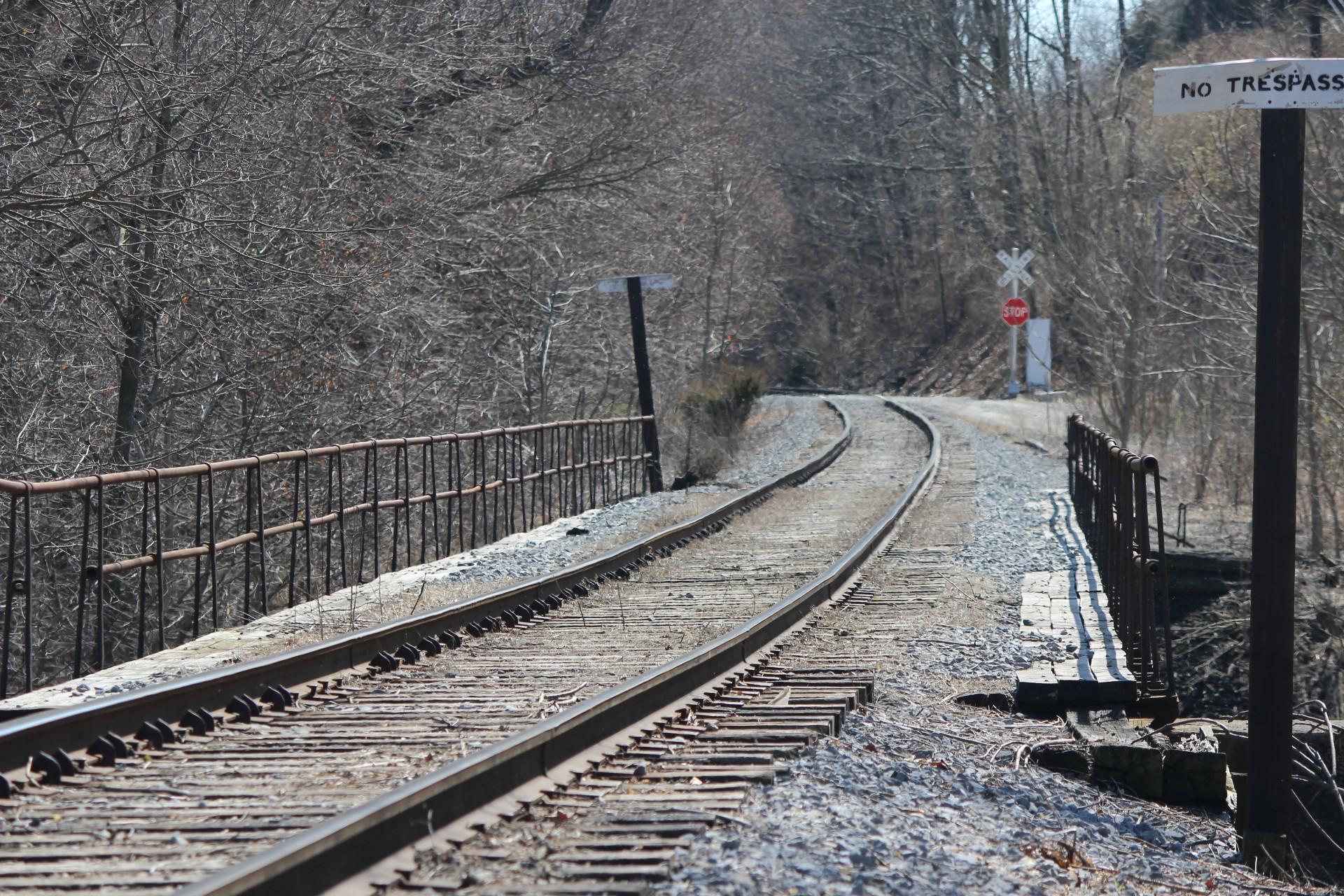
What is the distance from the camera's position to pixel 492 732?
557 cm

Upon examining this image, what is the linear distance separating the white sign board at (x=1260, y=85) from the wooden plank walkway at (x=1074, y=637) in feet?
10.4

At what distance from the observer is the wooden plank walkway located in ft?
23.5

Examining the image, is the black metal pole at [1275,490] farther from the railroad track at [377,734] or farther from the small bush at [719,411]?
the small bush at [719,411]

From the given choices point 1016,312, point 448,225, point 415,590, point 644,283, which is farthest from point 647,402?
point 1016,312

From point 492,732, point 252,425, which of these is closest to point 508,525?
point 252,425

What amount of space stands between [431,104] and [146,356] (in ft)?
24.3

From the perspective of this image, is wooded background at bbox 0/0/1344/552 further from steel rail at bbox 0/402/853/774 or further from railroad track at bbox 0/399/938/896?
railroad track at bbox 0/399/938/896

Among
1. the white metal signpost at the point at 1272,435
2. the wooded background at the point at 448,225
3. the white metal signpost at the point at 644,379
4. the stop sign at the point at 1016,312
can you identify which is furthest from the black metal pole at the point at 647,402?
the stop sign at the point at 1016,312

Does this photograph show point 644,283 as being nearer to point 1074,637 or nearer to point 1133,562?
point 1074,637

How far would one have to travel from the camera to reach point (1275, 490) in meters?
5.62

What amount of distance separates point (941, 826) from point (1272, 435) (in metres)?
2.26

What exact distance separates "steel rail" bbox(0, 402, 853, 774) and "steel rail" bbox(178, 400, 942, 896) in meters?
1.61

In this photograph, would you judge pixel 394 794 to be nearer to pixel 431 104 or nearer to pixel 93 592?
pixel 93 592

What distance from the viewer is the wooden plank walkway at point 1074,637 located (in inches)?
281
